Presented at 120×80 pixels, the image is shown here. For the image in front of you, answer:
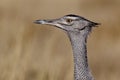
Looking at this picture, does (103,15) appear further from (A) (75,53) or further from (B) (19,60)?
(A) (75,53)

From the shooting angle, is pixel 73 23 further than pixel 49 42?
No

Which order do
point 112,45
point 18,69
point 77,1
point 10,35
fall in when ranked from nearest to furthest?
point 18,69, point 10,35, point 112,45, point 77,1

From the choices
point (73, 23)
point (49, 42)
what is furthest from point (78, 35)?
point (49, 42)

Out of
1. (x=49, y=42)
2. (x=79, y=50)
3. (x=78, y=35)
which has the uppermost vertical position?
(x=78, y=35)

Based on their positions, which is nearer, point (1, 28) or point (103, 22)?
point (1, 28)

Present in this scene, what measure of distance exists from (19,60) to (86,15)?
4923 millimetres

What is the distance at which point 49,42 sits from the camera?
415 inches

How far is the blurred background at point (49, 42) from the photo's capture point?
9.29 meters

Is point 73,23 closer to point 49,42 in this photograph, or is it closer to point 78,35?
point 78,35

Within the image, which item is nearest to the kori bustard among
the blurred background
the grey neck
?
the grey neck

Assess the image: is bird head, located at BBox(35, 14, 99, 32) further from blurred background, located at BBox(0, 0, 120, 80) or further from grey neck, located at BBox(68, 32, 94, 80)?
blurred background, located at BBox(0, 0, 120, 80)

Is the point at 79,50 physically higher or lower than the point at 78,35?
lower

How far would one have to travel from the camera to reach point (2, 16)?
12742mm

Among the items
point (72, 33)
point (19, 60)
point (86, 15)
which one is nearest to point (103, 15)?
point (86, 15)
